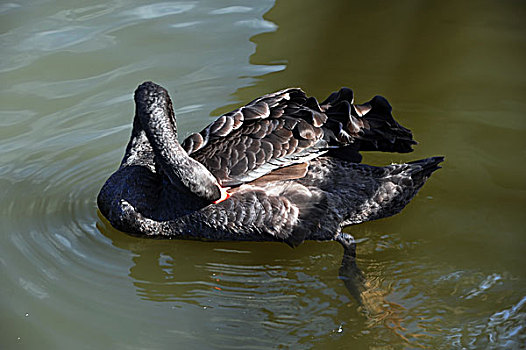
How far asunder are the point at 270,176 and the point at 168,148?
68 cm

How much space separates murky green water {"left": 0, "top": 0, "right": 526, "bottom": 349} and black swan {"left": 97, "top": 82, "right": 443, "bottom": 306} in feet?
0.55

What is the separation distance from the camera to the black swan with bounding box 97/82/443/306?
175 inches

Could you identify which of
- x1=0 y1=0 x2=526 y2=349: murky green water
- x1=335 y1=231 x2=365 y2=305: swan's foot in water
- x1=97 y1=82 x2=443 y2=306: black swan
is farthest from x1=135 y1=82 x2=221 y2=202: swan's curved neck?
x1=335 y1=231 x2=365 y2=305: swan's foot in water

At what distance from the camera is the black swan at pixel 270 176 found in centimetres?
445

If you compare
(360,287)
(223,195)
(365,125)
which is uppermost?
(365,125)

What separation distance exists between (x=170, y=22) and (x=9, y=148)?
8.46 feet

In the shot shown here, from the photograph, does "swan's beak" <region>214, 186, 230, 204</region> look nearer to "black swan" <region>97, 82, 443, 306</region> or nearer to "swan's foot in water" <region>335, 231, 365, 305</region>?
"black swan" <region>97, 82, 443, 306</region>

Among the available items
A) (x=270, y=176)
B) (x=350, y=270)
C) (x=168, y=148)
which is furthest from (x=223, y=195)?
(x=350, y=270)

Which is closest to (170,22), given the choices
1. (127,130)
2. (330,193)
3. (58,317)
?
(127,130)

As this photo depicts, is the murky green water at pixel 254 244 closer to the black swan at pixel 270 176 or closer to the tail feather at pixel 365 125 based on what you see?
the black swan at pixel 270 176

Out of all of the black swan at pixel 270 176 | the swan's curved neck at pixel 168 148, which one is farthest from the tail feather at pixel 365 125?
the swan's curved neck at pixel 168 148

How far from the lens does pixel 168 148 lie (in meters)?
4.39

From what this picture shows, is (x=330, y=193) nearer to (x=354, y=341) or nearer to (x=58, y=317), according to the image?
(x=354, y=341)

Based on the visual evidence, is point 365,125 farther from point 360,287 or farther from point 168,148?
point 168,148
